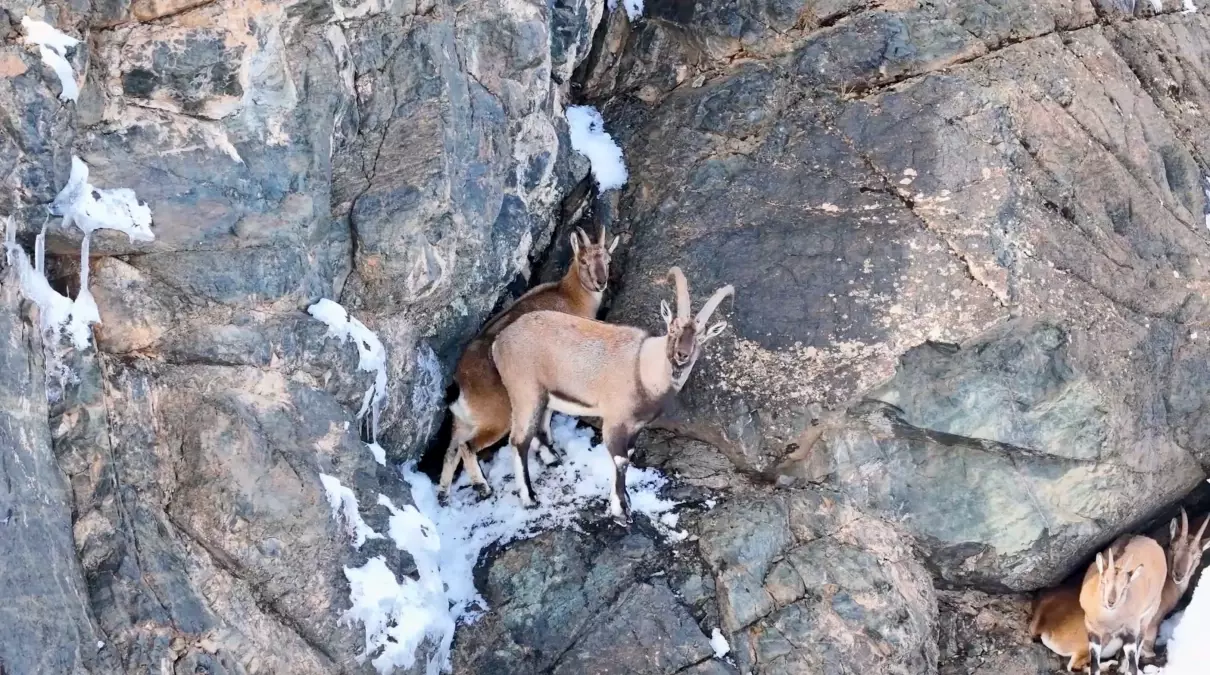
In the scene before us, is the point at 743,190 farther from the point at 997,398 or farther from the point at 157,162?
the point at 157,162

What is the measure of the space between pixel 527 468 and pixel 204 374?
2901 mm

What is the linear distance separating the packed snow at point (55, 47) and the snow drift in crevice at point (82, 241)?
42cm

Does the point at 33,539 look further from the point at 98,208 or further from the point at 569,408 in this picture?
the point at 569,408

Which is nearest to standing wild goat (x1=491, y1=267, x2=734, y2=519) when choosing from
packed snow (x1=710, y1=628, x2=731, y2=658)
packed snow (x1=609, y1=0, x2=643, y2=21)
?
packed snow (x1=710, y1=628, x2=731, y2=658)

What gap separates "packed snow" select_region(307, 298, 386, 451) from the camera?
299 inches

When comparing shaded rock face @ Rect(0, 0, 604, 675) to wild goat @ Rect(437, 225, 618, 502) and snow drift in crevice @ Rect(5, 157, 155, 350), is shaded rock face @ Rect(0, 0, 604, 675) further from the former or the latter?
wild goat @ Rect(437, 225, 618, 502)

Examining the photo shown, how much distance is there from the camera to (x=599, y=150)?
1055 cm

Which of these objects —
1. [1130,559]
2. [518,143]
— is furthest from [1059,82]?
→ [518,143]

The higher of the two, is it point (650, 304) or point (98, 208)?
point (98, 208)

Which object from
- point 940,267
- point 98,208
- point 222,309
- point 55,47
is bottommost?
point 940,267

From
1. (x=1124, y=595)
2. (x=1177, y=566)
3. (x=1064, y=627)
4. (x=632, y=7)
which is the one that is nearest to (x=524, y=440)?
(x=632, y=7)

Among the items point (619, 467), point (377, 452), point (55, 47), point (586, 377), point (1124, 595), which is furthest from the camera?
point (1124, 595)

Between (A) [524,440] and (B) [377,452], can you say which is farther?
(A) [524,440]

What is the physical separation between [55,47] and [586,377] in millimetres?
4416
